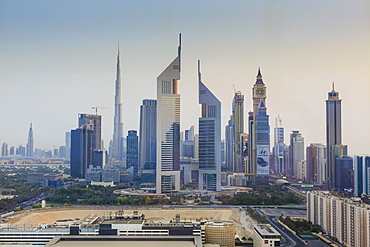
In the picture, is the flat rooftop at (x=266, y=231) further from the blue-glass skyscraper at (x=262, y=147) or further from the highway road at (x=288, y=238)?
the blue-glass skyscraper at (x=262, y=147)

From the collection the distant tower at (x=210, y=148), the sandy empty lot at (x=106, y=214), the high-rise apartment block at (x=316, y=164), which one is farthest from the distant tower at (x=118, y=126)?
the high-rise apartment block at (x=316, y=164)

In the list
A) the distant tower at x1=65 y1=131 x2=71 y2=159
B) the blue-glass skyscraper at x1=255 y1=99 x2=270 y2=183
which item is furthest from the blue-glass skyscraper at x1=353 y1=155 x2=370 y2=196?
the distant tower at x1=65 y1=131 x2=71 y2=159

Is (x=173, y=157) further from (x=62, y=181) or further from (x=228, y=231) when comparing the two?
(x=228, y=231)

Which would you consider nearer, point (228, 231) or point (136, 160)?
point (228, 231)

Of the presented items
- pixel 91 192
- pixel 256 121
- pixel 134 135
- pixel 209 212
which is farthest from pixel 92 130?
pixel 209 212

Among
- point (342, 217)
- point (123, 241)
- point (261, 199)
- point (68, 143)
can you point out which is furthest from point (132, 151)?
point (123, 241)
